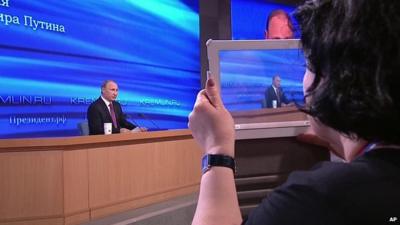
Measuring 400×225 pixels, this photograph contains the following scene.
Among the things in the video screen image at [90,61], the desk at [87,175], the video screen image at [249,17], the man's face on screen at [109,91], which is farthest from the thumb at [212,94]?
the video screen image at [249,17]

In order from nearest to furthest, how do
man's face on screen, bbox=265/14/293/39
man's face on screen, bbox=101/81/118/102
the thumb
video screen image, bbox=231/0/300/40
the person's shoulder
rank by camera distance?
the person's shoulder, the thumb, man's face on screen, bbox=265/14/293/39, man's face on screen, bbox=101/81/118/102, video screen image, bbox=231/0/300/40

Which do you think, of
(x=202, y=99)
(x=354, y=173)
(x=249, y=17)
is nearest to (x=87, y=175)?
(x=202, y=99)

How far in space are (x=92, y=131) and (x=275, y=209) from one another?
3643 millimetres

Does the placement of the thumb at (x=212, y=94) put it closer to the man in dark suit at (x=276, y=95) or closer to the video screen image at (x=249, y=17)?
the man in dark suit at (x=276, y=95)

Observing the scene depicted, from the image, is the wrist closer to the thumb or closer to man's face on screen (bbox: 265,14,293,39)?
the thumb

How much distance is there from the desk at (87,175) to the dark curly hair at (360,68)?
2.67 meters

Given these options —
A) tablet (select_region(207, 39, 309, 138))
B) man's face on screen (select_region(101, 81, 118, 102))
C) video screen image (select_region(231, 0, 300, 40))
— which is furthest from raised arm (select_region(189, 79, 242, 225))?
video screen image (select_region(231, 0, 300, 40))

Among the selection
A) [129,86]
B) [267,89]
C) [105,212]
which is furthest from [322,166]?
[129,86]

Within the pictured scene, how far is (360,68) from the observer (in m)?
0.50

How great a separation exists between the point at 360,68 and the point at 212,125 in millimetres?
252

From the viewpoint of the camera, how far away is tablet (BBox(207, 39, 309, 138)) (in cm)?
118

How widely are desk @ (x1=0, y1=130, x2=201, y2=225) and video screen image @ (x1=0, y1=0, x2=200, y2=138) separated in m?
0.85

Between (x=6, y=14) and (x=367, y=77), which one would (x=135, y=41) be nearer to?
(x=6, y=14)

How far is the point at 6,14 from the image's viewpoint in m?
3.60
